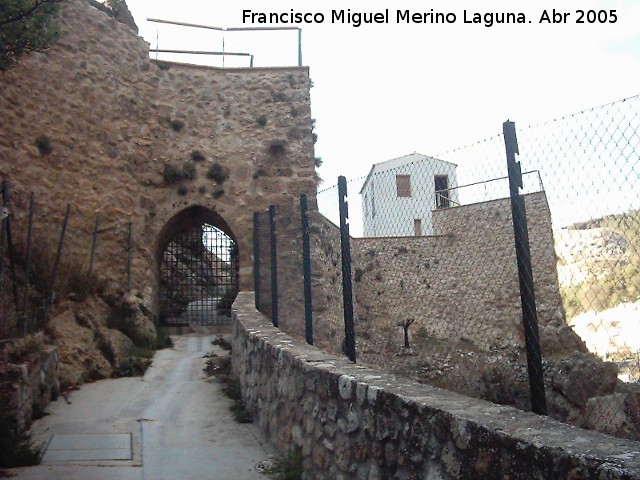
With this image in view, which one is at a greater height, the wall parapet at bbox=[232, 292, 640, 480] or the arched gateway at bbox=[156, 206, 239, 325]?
the arched gateway at bbox=[156, 206, 239, 325]

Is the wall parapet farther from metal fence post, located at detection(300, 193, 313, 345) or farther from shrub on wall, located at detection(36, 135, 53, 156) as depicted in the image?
shrub on wall, located at detection(36, 135, 53, 156)

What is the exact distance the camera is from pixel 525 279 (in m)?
2.60

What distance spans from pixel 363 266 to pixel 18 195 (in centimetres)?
930

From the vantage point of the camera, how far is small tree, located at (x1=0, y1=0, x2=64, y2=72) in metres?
4.62

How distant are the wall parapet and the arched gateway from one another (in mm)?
7409

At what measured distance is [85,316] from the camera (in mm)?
8172

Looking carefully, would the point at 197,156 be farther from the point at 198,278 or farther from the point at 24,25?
the point at 24,25

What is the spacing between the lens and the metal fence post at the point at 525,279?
2.48 meters

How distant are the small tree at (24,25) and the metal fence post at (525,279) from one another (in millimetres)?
4134

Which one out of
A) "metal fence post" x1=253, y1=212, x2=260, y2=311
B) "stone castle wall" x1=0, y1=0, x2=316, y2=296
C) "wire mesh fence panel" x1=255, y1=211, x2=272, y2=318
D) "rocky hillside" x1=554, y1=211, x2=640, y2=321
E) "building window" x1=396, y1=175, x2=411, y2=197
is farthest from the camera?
"stone castle wall" x1=0, y1=0, x2=316, y2=296

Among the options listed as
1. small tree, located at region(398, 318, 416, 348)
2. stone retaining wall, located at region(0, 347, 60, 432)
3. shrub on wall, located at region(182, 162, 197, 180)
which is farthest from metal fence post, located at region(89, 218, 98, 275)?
small tree, located at region(398, 318, 416, 348)

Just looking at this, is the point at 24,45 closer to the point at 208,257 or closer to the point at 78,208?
the point at 78,208

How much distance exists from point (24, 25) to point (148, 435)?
3801 millimetres

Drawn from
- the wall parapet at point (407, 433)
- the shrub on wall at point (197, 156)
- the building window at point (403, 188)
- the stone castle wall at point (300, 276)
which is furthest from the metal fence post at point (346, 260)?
the shrub on wall at point (197, 156)
